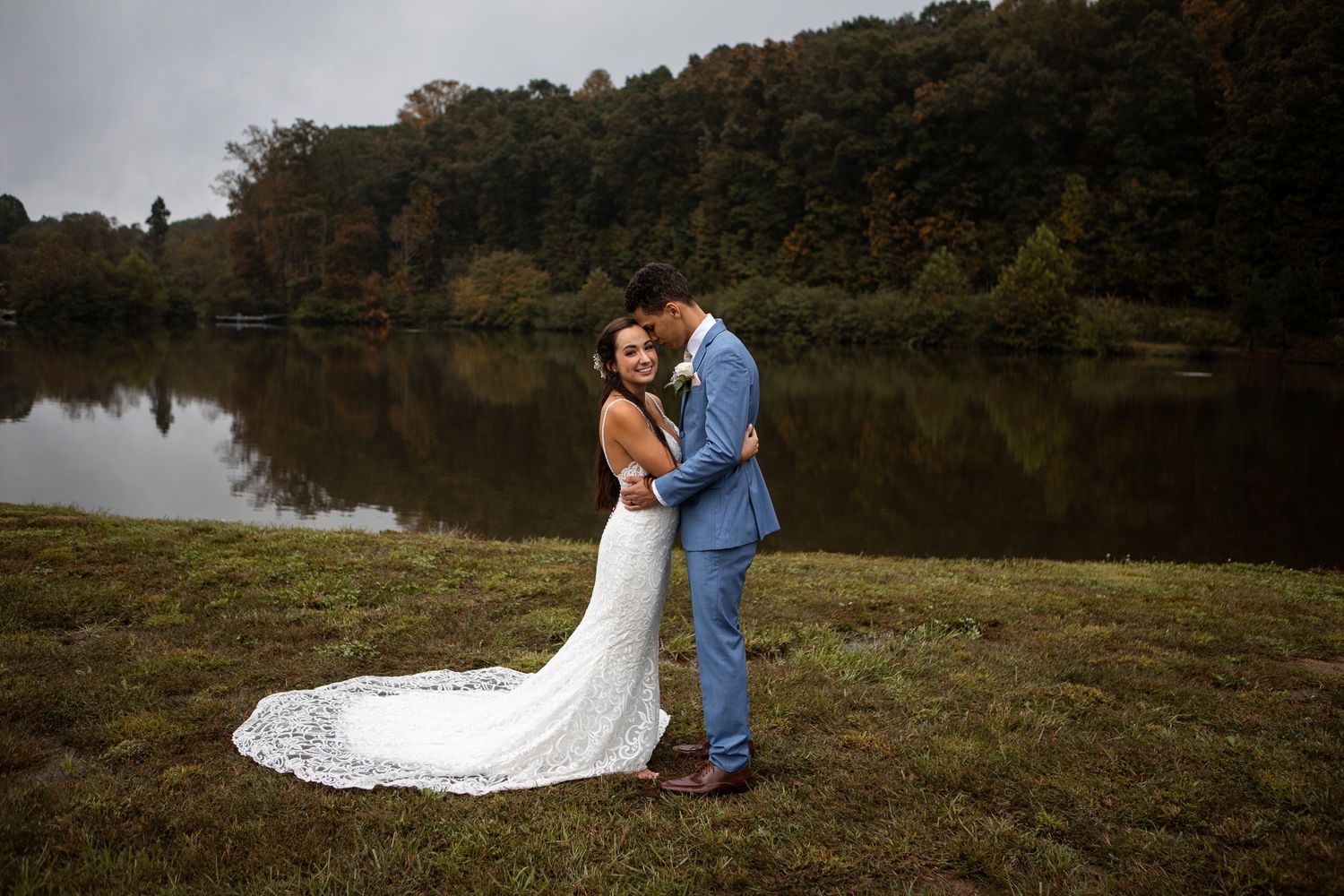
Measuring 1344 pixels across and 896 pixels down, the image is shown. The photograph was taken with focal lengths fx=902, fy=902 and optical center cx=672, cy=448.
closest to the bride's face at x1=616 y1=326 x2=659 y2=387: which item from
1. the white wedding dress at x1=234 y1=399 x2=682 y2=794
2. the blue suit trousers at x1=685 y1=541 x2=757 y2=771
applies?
the white wedding dress at x1=234 y1=399 x2=682 y2=794

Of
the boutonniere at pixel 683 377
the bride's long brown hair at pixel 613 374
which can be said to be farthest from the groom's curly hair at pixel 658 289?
the boutonniere at pixel 683 377

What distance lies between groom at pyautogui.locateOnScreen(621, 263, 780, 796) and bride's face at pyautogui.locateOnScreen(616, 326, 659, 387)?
0.31 feet

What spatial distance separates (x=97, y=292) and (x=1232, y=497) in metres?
64.8

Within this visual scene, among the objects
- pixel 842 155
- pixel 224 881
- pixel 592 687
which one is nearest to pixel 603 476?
pixel 592 687

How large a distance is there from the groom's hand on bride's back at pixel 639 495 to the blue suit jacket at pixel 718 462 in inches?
3.3

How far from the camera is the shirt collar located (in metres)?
3.88

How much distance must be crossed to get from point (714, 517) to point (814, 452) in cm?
1477

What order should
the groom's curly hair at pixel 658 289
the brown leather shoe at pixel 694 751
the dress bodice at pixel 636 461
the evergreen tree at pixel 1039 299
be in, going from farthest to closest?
the evergreen tree at pixel 1039 299 → the brown leather shoe at pixel 694 751 → the dress bodice at pixel 636 461 → the groom's curly hair at pixel 658 289

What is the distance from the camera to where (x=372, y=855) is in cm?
331

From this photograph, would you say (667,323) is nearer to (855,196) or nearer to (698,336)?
(698,336)

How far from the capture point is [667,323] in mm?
3844

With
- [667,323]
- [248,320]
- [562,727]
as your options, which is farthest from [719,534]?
[248,320]

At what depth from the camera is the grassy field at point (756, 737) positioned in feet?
10.7

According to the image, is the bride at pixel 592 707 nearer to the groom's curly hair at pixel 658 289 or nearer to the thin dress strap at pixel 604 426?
the thin dress strap at pixel 604 426
